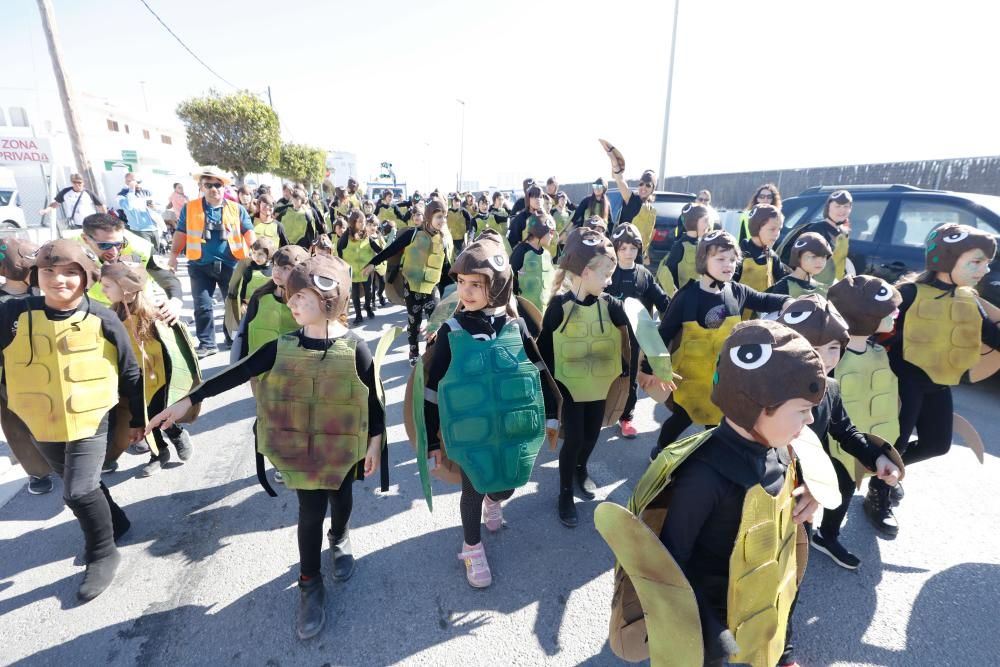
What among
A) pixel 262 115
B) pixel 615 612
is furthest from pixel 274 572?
pixel 262 115

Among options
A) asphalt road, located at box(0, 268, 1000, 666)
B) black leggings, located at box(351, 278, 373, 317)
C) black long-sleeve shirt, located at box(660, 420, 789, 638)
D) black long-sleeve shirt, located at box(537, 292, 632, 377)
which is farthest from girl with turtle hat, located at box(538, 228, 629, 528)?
black leggings, located at box(351, 278, 373, 317)

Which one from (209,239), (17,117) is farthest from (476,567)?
(17,117)

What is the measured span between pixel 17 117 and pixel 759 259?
4514cm

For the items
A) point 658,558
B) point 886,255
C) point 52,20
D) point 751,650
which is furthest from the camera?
point 52,20

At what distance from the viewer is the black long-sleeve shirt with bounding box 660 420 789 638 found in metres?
1.45

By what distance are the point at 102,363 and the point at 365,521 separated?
1.72m

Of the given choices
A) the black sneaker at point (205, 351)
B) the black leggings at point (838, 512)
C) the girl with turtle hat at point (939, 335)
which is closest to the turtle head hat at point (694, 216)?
the girl with turtle hat at point (939, 335)

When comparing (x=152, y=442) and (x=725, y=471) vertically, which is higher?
(x=725, y=471)

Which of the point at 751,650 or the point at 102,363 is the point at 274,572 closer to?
the point at 102,363

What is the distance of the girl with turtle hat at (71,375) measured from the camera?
2408mm

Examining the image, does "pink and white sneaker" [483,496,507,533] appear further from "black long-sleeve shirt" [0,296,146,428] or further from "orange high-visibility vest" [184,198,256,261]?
"orange high-visibility vest" [184,198,256,261]

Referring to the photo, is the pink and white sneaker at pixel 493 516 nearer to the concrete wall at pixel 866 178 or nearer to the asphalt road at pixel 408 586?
the asphalt road at pixel 408 586

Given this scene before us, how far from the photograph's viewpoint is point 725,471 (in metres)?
1.46

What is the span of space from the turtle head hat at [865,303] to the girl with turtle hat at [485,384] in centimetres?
157
